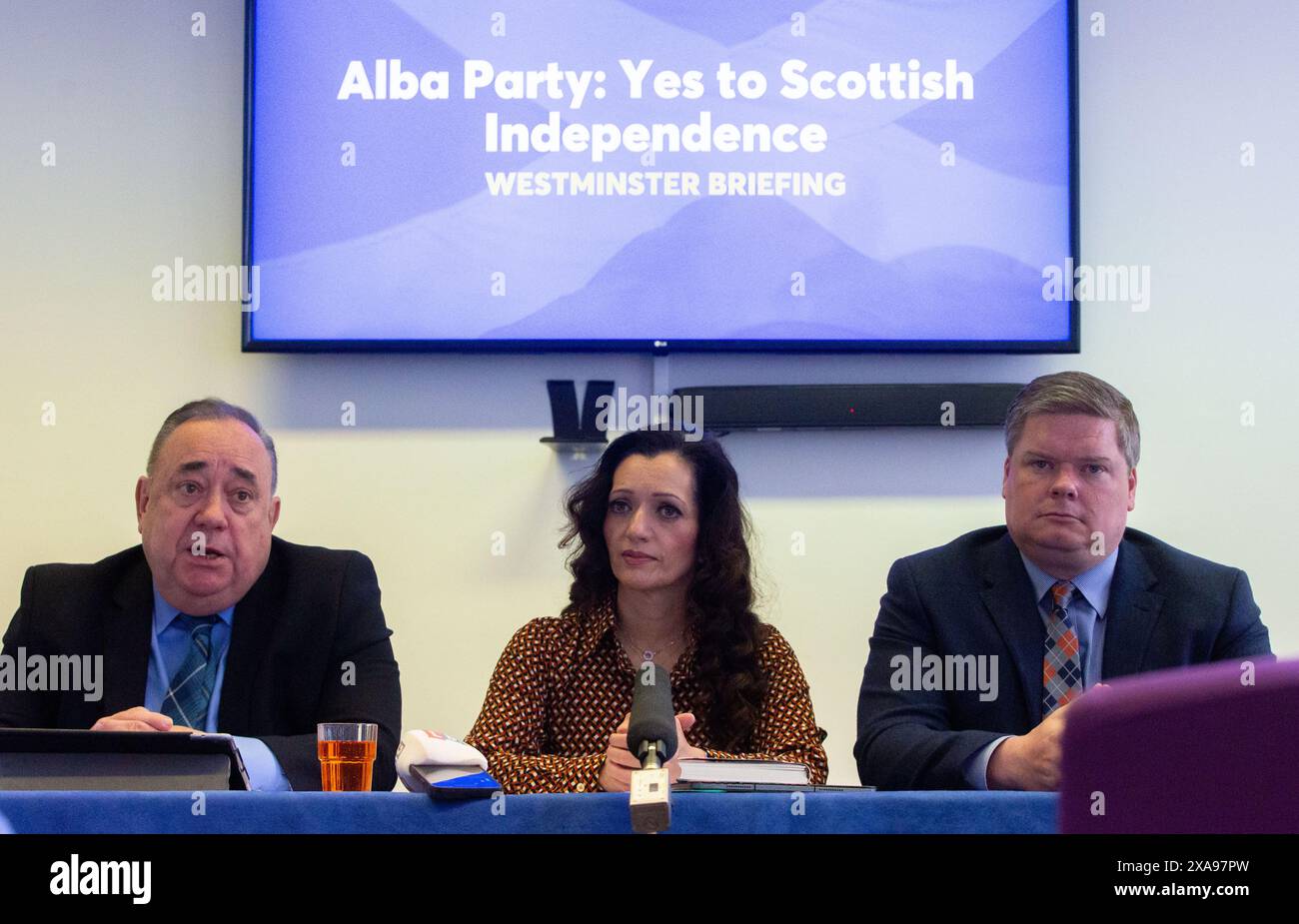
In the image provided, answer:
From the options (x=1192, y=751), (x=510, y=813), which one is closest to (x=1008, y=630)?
(x=510, y=813)

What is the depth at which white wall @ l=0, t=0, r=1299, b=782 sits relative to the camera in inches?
127

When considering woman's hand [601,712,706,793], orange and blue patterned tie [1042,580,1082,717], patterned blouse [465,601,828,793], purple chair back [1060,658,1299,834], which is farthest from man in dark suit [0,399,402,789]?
purple chair back [1060,658,1299,834]

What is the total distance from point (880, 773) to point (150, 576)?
50.2 inches

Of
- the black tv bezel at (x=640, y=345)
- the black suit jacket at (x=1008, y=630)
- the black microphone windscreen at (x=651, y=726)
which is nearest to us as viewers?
the black microphone windscreen at (x=651, y=726)

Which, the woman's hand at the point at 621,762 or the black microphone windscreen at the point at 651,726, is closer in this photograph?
the black microphone windscreen at the point at 651,726

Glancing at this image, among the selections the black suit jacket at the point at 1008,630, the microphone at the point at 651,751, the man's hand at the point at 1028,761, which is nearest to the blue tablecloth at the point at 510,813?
the microphone at the point at 651,751

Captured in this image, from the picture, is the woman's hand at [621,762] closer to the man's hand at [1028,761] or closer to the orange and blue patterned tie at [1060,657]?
the man's hand at [1028,761]

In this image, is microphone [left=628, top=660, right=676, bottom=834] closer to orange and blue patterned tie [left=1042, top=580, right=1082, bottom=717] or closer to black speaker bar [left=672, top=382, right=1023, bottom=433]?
orange and blue patterned tie [left=1042, top=580, right=1082, bottom=717]

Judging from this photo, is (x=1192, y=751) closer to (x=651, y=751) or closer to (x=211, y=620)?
(x=651, y=751)

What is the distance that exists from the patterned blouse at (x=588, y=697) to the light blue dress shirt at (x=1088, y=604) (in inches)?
16.8

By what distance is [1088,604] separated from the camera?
→ 2393 millimetres

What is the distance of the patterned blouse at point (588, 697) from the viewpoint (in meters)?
2.43
